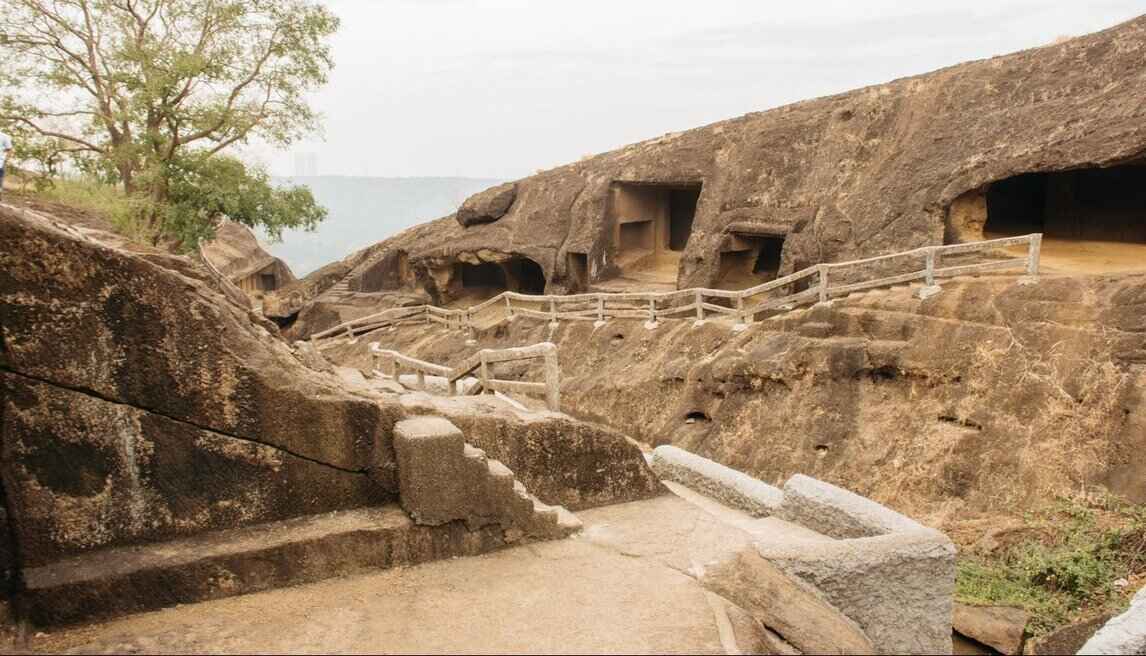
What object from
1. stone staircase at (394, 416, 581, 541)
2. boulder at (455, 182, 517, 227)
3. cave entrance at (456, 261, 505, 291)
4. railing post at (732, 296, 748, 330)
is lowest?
stone staircase at (394, 416, 581, 541)

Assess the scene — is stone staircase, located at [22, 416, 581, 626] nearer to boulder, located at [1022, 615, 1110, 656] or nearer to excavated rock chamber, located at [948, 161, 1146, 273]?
boulder, located at [1022, 615, 1110, 656]

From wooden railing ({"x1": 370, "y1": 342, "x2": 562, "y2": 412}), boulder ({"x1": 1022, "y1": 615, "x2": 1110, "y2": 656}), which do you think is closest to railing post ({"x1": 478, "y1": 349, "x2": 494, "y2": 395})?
wooden railing ({"x1": 370, "y1": 342, "x2": 562, "y2": 412})

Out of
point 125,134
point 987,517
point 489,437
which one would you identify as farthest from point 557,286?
point 489,437

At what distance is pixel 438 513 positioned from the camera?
5.85 meters

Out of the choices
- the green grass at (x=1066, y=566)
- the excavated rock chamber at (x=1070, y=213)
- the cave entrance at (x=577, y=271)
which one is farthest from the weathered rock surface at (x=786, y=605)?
the cave entrance at (x=577, y=271)

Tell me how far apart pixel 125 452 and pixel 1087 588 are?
382 inches

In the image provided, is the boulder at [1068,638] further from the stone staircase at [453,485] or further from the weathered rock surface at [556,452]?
the stone staircase at [453,485]

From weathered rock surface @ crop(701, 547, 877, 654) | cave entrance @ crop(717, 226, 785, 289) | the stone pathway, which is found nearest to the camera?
the stone pathway

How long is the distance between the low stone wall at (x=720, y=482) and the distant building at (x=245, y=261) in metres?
30.2

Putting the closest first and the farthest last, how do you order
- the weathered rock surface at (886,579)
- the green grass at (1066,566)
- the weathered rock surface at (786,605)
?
the weathered rock surface at (786,605)
the weathered rock surface at (886,579)
the green grass at (1066,566)

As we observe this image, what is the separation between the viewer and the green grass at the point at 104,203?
46.6ft

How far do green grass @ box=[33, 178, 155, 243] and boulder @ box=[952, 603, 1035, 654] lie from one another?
13806 mm

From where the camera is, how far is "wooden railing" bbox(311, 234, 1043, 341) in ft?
39.3

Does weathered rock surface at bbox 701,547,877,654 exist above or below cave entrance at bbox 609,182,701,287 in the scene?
below
